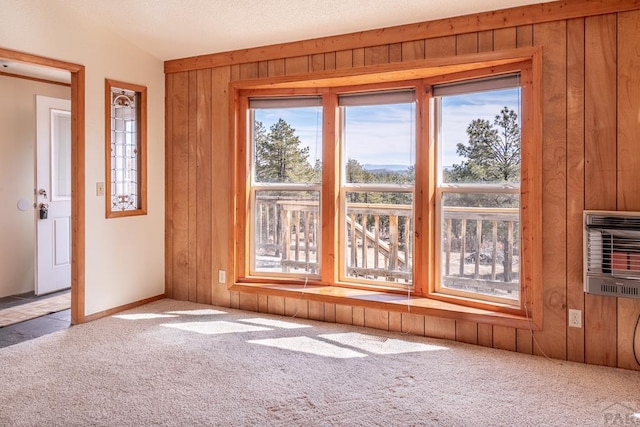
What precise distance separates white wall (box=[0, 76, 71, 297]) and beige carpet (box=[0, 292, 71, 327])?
20.3 inches

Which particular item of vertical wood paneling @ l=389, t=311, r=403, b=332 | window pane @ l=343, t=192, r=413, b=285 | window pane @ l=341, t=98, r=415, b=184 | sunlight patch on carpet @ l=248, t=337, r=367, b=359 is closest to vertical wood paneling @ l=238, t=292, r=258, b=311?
sunlight patch on carpet @ l=248, t=337, r=367, b=359

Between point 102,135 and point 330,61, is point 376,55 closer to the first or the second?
point 330,61

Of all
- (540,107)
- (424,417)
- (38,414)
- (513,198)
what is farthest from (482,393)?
(38,414)

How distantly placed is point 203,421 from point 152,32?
309 centimetres

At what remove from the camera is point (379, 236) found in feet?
12.8

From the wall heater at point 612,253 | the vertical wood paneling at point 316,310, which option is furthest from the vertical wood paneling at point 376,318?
the wall heater at point 612,253

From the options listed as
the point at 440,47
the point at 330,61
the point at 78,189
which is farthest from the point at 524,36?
the point at 78,189

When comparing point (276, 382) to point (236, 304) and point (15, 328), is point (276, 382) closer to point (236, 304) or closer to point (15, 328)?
point (236, 304)

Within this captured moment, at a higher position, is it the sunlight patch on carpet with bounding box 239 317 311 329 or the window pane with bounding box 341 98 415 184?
the window pane with bounding box 341 98 415 184

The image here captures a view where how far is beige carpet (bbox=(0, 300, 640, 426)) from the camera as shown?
2270 millimetres

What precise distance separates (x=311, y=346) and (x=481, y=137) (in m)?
1.95

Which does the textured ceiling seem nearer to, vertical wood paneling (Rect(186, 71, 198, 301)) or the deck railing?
vertical wood paneling (Rect(186, 71, 198, 301))

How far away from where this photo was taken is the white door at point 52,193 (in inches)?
184

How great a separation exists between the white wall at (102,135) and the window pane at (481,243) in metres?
2.69
